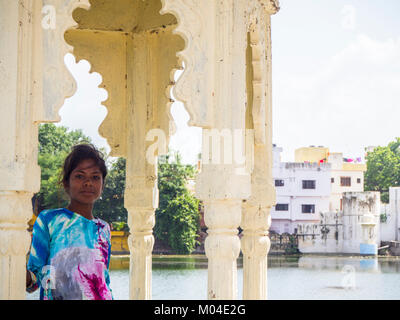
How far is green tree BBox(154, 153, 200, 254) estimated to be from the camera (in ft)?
102

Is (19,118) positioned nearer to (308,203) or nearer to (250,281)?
(250,281)

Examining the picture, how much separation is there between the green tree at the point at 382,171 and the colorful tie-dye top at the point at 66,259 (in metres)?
45.4

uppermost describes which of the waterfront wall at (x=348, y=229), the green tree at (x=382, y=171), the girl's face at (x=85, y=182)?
the green tree at (x=382, y=171)

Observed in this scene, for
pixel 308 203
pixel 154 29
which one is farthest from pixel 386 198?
pixel 154 29

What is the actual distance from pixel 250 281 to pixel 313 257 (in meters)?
33.5

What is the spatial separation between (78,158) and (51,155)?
2858 centimetres

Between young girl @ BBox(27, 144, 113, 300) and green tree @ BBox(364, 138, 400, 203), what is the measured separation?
45.4 m

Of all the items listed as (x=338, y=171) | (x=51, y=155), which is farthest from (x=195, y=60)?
(x=338, y=171)

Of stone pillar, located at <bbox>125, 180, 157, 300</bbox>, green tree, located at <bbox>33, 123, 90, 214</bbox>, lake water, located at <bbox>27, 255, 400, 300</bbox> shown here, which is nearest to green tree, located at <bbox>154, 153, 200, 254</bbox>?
lake water, located at <bbox>27, 255, 400, 300</bbox>

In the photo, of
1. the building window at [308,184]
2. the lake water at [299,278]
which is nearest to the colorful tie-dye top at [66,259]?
the lake water at [299,278]

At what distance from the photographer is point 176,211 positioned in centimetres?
3098

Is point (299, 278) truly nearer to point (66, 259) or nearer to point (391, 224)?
point (391, 224)

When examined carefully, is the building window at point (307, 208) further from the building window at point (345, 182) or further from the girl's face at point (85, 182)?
the girl's face at point (85, 182)

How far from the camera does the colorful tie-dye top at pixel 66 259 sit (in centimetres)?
351
